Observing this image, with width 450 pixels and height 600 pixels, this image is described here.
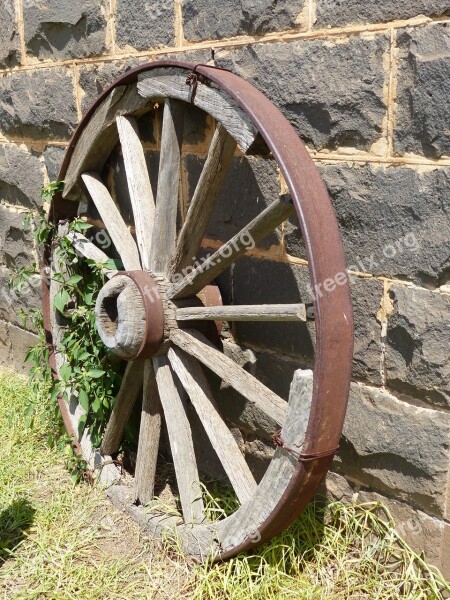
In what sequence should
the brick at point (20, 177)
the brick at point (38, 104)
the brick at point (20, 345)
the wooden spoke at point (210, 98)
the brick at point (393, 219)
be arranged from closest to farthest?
the brick at point (393, 219) → the wooden spoke at point (210, 98) → the brick at point (38, 104) → the brick at point (20, 177) → the brick at point (20, 345)

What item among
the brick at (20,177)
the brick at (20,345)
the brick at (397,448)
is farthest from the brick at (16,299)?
the brick at (397,448)

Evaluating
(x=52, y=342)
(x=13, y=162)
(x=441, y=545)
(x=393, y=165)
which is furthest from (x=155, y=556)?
(x=13, y=162)

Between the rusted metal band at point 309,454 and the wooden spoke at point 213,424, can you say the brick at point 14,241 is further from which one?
the rusted metal band at point 309,454

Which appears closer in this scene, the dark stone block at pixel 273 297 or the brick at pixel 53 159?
the dark stone block at pixel 273 297

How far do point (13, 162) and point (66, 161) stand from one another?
76cm

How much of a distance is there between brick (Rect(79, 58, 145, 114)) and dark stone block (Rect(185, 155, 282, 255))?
0.47 metres

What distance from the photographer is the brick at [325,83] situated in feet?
6.56

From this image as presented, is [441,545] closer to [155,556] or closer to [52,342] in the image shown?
[155,556]

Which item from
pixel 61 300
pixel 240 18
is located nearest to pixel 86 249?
pixel 61 300

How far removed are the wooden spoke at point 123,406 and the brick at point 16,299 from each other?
3.58 ft

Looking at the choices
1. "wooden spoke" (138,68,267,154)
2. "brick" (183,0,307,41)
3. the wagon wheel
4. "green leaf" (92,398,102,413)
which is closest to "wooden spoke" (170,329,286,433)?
the wagon wheel

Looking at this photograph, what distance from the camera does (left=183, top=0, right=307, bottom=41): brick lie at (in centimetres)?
214

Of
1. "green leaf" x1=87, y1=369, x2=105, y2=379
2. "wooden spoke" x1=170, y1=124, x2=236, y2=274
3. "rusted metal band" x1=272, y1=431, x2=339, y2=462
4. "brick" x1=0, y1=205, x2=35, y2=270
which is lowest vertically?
"green leaf" x1=87, y1=369, x2=105, y2=379

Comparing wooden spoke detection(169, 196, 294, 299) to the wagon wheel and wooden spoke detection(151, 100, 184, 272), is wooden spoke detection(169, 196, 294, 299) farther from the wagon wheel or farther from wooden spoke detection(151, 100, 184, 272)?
wooden spoke detection(151, 100, 184, 272)
